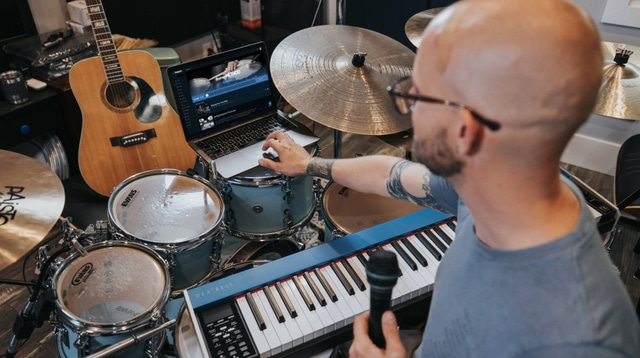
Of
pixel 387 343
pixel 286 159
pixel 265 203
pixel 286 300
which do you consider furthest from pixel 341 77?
pixel 387 343

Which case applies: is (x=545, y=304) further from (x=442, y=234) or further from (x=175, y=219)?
(x=175, y=219)

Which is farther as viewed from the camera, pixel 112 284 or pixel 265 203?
pixel 265 203

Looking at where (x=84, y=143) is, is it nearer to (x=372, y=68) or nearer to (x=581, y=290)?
(x=372, y=68)

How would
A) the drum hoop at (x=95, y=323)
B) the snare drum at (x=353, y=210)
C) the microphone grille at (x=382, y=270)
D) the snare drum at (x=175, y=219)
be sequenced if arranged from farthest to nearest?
the snare drum at (x=353, y=210) → the snare drum at (x=175, y=219) → the drum hoop at (x=95, y=323) → the microphone grille at (x=382, y=270)

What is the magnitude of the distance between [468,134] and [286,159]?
42.3 inches

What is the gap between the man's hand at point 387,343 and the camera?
3.79 ft

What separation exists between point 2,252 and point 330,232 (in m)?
1.07

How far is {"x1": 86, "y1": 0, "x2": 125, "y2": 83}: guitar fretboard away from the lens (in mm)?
2371

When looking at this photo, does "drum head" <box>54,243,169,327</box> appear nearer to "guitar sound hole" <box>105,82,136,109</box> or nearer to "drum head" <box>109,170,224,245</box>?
"drum head" <box>109,170,224,245</box>

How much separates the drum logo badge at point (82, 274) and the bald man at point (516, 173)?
1118 millimetres

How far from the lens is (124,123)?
241cm

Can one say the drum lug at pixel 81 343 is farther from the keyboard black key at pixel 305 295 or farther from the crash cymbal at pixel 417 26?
the crash cymbal at pixel 417 26

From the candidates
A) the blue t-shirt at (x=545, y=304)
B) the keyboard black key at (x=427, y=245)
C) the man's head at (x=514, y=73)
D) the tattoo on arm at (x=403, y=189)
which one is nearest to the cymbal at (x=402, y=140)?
the keyboard black key at (x=427, y=245)

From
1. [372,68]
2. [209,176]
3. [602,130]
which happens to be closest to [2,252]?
[209,176]
